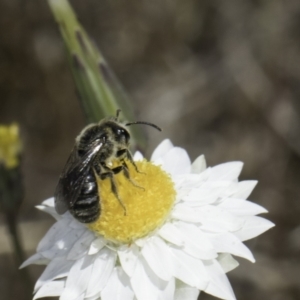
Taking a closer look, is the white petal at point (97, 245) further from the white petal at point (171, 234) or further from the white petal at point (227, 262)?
the white petal at point (227, 262)

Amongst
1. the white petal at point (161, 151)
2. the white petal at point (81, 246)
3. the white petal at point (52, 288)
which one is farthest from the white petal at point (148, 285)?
the white petal at point (161, 151)

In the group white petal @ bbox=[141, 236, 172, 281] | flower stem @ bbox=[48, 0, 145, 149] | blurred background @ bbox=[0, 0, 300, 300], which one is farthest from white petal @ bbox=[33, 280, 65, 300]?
blurred background @ bbox=[0, 0, 300, 300]

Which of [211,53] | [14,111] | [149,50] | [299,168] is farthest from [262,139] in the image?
[14,111]

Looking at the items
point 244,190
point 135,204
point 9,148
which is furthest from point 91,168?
point 9,148

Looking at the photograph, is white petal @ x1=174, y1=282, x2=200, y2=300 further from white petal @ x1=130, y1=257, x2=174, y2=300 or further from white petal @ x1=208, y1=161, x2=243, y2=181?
white petal @ x1=208, y1=161, x2=243, y2=181

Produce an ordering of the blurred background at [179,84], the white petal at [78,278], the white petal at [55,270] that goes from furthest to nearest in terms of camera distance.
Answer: the blurred background at [179,84]
the white petal at [55,270]
the white petal at [78,278]

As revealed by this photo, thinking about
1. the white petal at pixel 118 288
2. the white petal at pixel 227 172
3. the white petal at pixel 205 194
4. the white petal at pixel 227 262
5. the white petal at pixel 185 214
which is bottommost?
the white petal at pixel 227 262

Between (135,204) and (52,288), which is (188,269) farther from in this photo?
(52,288)
